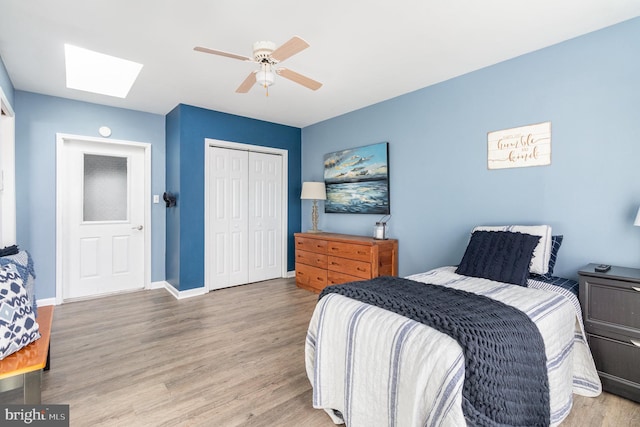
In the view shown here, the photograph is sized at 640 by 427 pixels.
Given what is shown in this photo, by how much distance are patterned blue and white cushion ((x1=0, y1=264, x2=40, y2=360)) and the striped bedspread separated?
1.54 metres

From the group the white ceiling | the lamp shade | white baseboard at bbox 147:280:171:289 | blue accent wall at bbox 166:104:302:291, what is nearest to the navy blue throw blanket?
the white ceiling

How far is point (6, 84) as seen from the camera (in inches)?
119

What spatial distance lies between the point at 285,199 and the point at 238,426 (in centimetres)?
373

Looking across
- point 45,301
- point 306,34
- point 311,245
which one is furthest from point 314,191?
point 45,301

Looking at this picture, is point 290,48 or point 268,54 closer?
point 290,48

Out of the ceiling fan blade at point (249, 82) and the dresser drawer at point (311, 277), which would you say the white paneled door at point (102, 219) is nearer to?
the dresser drawer at point (311, 277)

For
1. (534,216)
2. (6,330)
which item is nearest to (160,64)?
(6,330)

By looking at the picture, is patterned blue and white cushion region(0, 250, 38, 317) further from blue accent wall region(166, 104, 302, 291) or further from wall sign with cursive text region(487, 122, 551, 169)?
wall sign with cursive text region(487, 122, 551, 169)

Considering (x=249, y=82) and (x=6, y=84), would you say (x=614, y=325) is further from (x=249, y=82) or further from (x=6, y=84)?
(x=6, y=84)

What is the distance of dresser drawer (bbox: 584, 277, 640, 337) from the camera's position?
1872mm

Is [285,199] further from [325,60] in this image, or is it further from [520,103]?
[520,103]

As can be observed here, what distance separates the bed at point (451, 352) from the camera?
125 centimetres

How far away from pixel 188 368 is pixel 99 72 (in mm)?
3239

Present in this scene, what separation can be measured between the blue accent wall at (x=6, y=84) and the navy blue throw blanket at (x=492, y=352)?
12.6ft
